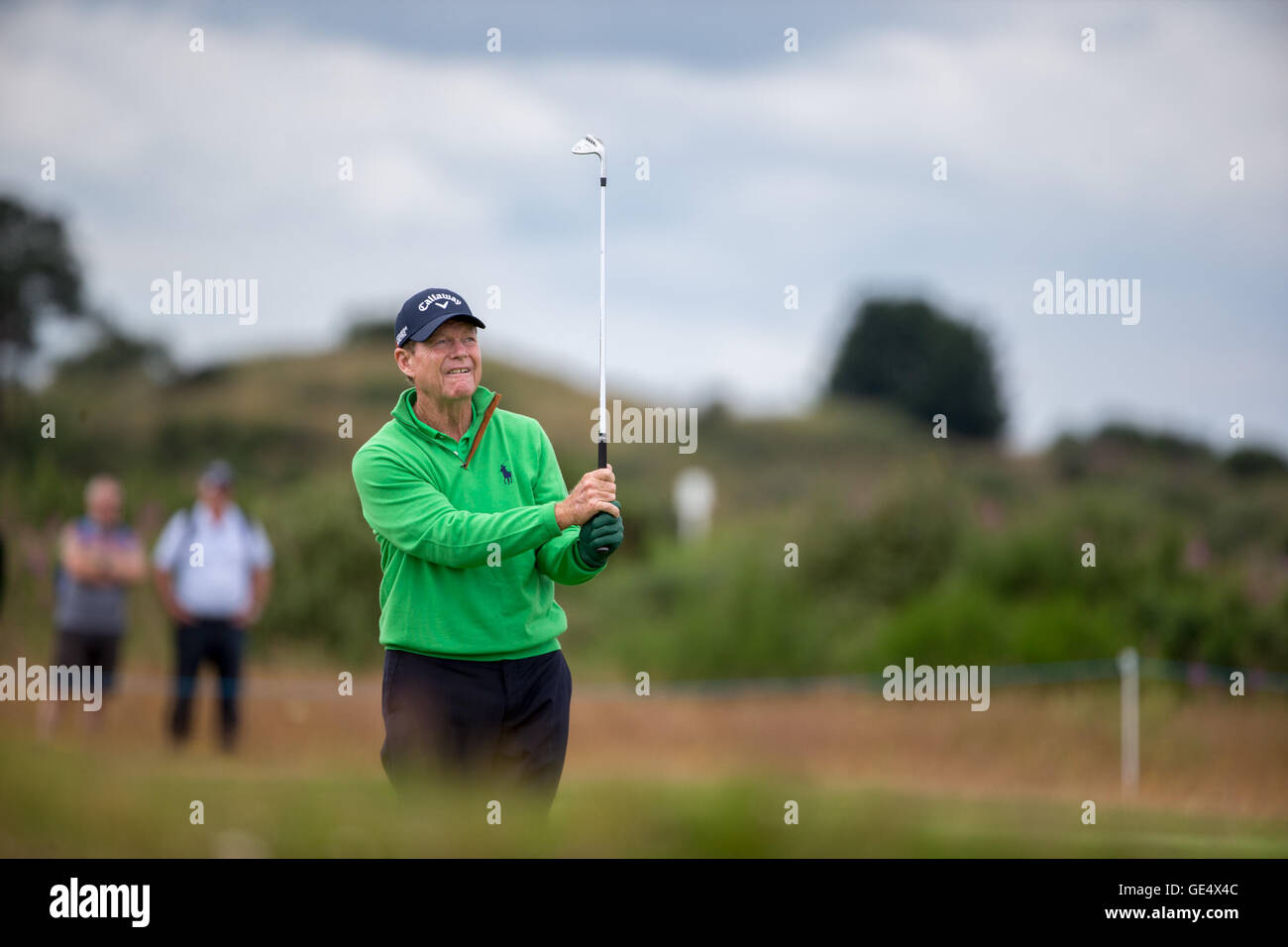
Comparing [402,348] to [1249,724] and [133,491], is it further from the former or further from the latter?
[133,491]

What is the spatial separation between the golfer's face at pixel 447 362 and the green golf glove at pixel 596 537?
25.7 inches

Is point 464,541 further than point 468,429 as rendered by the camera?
No

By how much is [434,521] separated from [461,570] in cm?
29

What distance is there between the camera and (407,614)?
5.25m

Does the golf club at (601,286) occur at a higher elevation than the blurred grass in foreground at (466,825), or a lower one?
higher

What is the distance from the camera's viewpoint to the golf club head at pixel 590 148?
5844mm

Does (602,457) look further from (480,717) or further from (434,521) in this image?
(480,717)

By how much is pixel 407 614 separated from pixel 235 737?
7122 millimetres

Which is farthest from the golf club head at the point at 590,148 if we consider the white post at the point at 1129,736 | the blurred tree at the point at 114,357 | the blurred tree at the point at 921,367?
the blurred tree at the point at 921,367

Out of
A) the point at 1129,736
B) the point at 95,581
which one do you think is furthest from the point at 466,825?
the point at 1129,736

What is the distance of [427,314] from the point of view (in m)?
5.25

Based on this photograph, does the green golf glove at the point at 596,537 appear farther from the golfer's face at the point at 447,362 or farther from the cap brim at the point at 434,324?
the cap brim at the point at 434,324

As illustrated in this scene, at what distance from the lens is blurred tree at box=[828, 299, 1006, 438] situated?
180 feet

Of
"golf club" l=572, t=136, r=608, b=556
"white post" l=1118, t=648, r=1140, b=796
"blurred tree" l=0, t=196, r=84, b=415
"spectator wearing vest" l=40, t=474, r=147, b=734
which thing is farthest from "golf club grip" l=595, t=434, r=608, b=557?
"blurred tree" l=0, t=196, r=84, b=415
